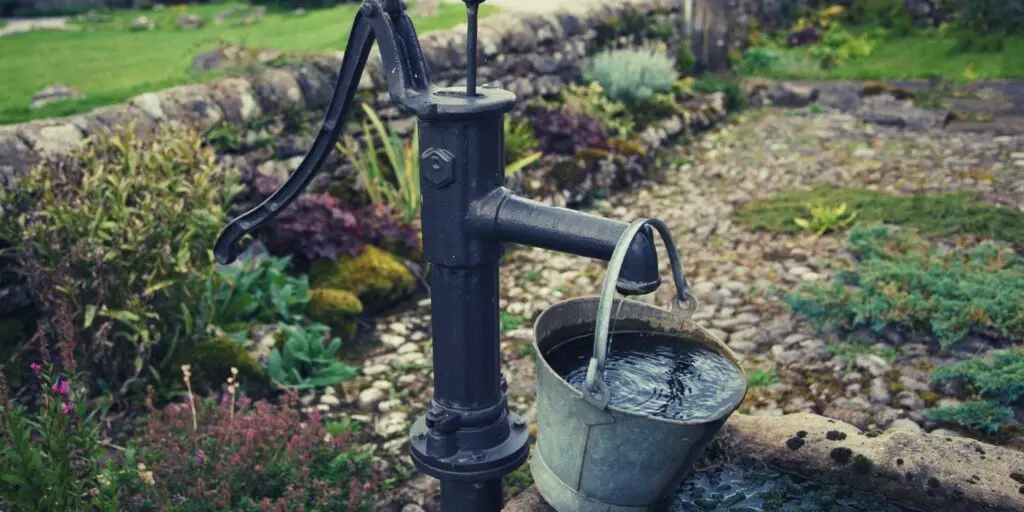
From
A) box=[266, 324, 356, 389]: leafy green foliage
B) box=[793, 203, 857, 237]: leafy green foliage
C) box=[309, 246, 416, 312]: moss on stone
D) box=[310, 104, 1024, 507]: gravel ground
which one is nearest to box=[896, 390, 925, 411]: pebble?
box=[310, 104, 1024, 507]: gravel ground

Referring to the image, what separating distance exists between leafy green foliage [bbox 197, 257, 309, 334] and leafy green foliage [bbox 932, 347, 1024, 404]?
122 inches

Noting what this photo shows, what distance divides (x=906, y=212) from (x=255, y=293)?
4.20 metres

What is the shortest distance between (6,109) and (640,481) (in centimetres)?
459

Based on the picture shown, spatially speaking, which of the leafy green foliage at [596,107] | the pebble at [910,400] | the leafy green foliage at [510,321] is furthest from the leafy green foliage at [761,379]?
the leafy green foliage at [596,107]

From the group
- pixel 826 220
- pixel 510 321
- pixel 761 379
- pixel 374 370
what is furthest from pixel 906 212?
pixel 374 370

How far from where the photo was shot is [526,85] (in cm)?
778

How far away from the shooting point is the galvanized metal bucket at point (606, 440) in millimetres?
1810

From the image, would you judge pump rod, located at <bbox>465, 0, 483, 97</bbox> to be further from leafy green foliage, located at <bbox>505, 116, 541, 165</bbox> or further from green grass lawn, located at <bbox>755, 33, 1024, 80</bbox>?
green grass lawn, located at <bbox>755, 33, 1024, 80</bbox>

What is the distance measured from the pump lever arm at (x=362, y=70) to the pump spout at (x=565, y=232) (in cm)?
30

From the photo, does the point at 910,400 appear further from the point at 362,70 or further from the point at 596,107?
the point at 596,107

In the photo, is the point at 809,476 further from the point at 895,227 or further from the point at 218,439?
the point at 895,227

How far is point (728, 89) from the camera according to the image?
31.6 ft

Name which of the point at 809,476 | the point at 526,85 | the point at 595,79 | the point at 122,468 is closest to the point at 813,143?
the point at 595,79

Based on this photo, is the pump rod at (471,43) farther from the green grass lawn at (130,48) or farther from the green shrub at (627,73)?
the green shrub at (627,73)
